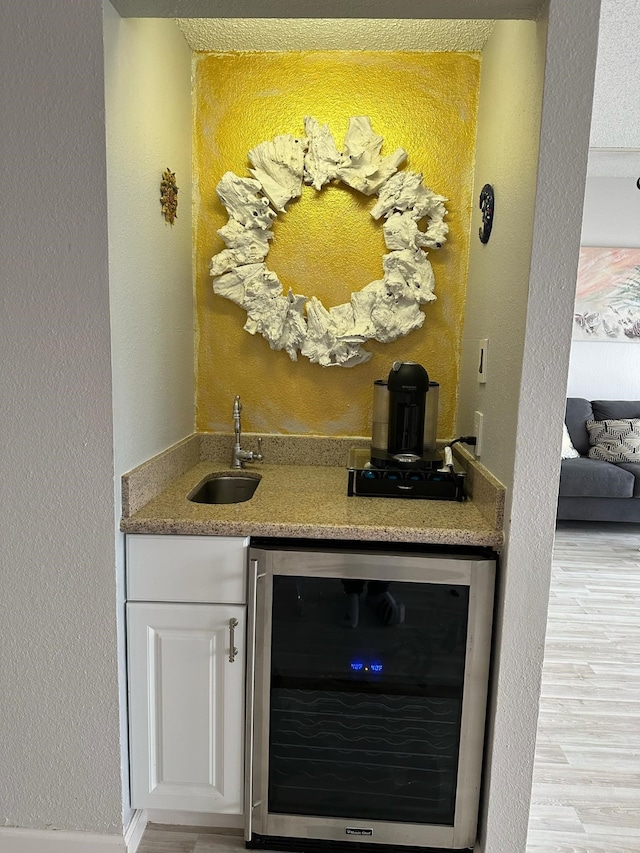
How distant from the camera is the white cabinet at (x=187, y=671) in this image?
1601 millimetres

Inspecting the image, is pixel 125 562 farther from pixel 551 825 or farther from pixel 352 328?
pixel 551 825

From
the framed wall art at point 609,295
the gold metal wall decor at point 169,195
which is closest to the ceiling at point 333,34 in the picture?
the gold metal wall decor at point 169,195

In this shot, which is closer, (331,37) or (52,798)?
(52,798)

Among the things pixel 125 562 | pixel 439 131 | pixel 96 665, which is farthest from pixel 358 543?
pixel 439 131

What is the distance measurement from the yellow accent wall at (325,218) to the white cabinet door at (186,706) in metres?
0.86

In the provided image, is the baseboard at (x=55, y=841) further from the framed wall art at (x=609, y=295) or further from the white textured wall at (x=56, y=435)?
the framed wall art at (x=609, y=295)

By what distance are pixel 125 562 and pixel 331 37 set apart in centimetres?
177

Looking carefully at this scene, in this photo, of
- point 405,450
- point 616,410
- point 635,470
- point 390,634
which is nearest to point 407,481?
point 405,450

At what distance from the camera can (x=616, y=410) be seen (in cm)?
494

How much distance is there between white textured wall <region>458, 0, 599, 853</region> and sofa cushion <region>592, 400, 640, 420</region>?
12.1 ft

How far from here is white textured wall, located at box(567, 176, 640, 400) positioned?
4988 millimetres

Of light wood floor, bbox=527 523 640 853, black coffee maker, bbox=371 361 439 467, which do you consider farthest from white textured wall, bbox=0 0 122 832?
light wood floor, bbox=527 523 640 853

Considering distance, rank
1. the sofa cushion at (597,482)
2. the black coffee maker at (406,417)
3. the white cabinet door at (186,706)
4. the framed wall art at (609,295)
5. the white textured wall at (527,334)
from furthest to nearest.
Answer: the framed wall art at (609,295), the sofa cushion at (597,482), the black coffee maker at (406,417), the white cabinet door at (186,706), the white textured wall at (527,334)

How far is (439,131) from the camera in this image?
211 centimetres
